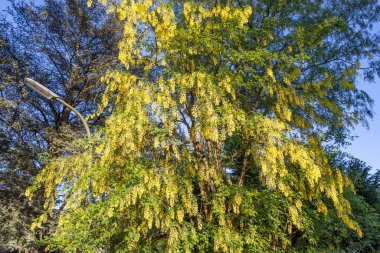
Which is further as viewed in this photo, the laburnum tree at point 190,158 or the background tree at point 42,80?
the background tree at point 42,80

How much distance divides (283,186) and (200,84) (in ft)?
8.31

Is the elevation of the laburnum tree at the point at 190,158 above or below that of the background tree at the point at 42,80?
below

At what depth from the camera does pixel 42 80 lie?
11.1m

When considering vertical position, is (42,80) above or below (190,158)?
above

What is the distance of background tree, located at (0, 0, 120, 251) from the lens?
9720 mm

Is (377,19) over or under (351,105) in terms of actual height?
over

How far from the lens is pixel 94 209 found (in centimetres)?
530

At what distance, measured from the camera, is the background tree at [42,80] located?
31.9 ft

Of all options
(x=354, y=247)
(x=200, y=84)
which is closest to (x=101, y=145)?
(x=200, y=84)

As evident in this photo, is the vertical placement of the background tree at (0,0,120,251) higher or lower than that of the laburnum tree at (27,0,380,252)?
higher

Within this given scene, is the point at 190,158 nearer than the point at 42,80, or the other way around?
the point at 190,158

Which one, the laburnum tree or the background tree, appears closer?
the laburnum tree

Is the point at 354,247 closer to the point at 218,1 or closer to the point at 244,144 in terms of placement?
the point at 244,144

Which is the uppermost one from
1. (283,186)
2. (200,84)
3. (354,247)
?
(200,84)
